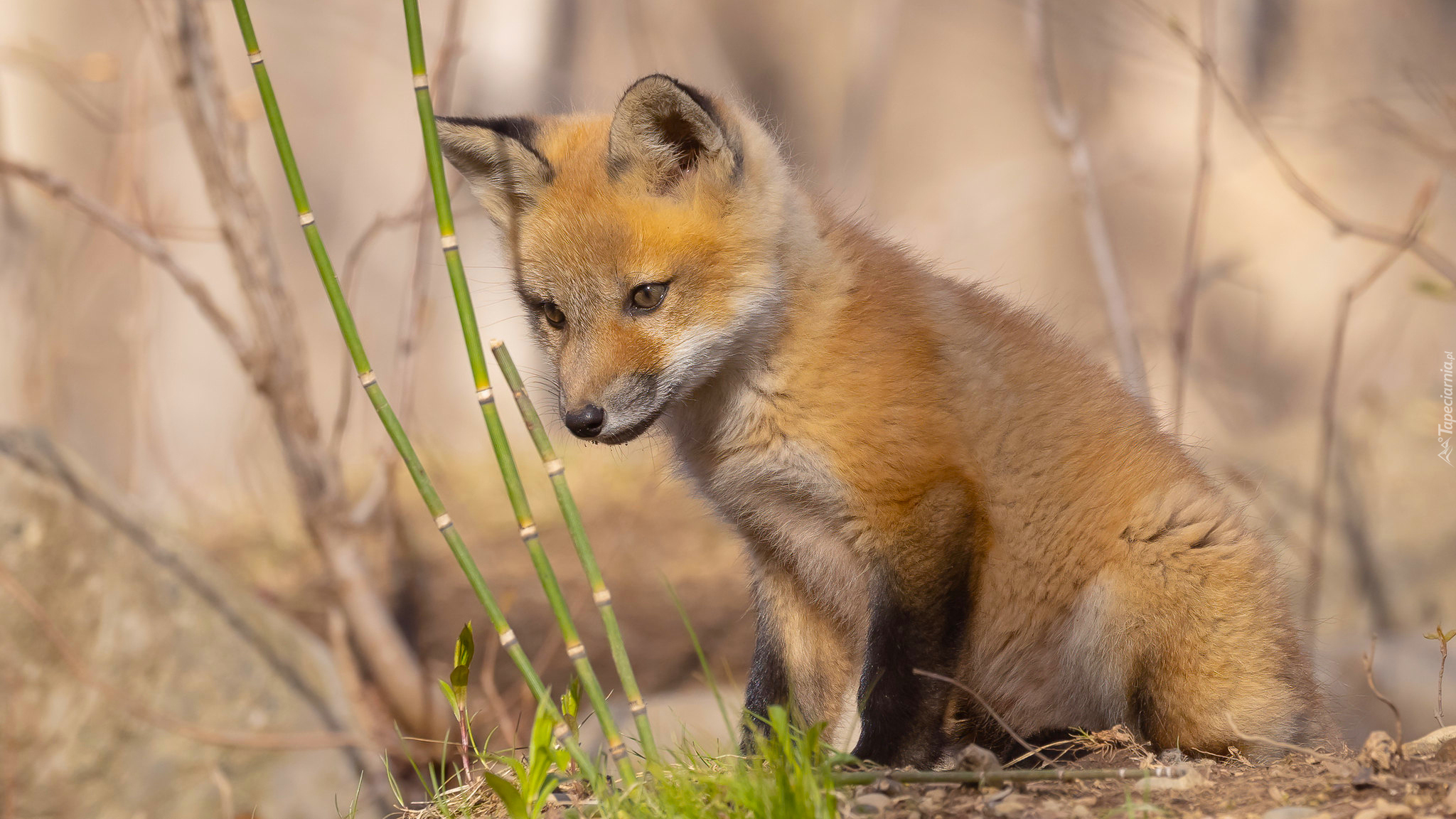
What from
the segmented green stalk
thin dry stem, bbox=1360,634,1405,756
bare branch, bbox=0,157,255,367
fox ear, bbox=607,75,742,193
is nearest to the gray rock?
thin dry stem, bbox=1360,634,1405,756

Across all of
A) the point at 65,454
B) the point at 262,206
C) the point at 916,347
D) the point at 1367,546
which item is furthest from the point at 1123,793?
the point at 1367,546

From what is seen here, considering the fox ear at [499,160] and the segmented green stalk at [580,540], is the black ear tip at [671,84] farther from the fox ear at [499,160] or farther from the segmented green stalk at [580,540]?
the segmented green stalk at [580,540]

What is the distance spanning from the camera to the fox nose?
2.14 meters

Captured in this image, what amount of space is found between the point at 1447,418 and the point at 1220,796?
4.32 meters

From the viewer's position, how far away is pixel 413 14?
1.75 m

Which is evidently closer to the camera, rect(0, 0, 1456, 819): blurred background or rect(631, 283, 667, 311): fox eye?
rect(631, 283, 667, 311): fox eye

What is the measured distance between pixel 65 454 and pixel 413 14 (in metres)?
4.06

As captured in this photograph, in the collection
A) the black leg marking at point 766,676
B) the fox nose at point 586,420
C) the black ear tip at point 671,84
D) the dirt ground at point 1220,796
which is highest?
the black ear tip at point 671,84

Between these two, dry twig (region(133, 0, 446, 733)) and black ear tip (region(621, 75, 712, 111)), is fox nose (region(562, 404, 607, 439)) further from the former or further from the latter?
dry twig (region(133, 0, 446, 733))

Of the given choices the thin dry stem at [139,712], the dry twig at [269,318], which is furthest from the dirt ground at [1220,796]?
the dry twig at [269,318]

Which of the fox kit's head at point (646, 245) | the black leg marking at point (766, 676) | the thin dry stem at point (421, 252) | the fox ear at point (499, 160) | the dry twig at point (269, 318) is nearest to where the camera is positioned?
the fox kit's head at point (646, 245)

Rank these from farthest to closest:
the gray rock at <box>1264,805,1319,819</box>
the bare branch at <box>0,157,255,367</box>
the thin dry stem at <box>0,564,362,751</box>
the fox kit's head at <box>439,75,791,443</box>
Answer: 1. the thin dry stem at <box>0,564,362,751</box>
2. the bare branch at <box>0,157,255,367</box>
3. the fox kit's head at <box>439,75,791,443</box>
4. the gray rock at <box>1264,805,1319,819</box>

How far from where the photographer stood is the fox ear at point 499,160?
241cm

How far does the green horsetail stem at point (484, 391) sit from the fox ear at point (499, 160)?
1.91 feet
